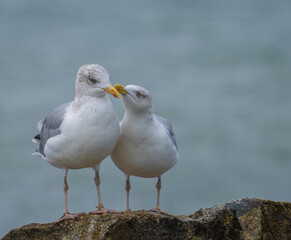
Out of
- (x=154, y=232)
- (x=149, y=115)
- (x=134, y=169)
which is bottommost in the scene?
(x=154, y=232)

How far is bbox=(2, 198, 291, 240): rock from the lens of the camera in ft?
Answer: 16.8

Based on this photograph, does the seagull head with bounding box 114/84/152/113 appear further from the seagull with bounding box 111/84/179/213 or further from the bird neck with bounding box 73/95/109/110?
the bird neck with bounding box 73/95/109/110

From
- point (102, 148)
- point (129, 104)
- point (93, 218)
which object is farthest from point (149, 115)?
point (93, 218)

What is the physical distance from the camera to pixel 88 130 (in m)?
5.82

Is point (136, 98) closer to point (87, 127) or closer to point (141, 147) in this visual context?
point (141, 147)

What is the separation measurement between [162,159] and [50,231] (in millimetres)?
1510

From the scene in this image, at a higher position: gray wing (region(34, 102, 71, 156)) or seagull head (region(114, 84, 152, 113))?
seagull head (region(114, 84, 152, 113))

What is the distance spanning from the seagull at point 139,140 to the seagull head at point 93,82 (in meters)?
0.32

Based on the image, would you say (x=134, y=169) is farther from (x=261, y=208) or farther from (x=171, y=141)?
(x=261, y=208)

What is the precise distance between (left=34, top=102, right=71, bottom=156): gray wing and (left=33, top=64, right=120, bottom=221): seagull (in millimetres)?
10

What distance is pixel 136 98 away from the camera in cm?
619

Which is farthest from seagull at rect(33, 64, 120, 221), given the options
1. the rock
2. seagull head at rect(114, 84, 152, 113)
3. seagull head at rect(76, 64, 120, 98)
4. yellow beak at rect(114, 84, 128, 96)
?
the rock

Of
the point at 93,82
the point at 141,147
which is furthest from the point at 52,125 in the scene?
the point at 141,147

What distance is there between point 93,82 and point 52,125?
2.15 ft
